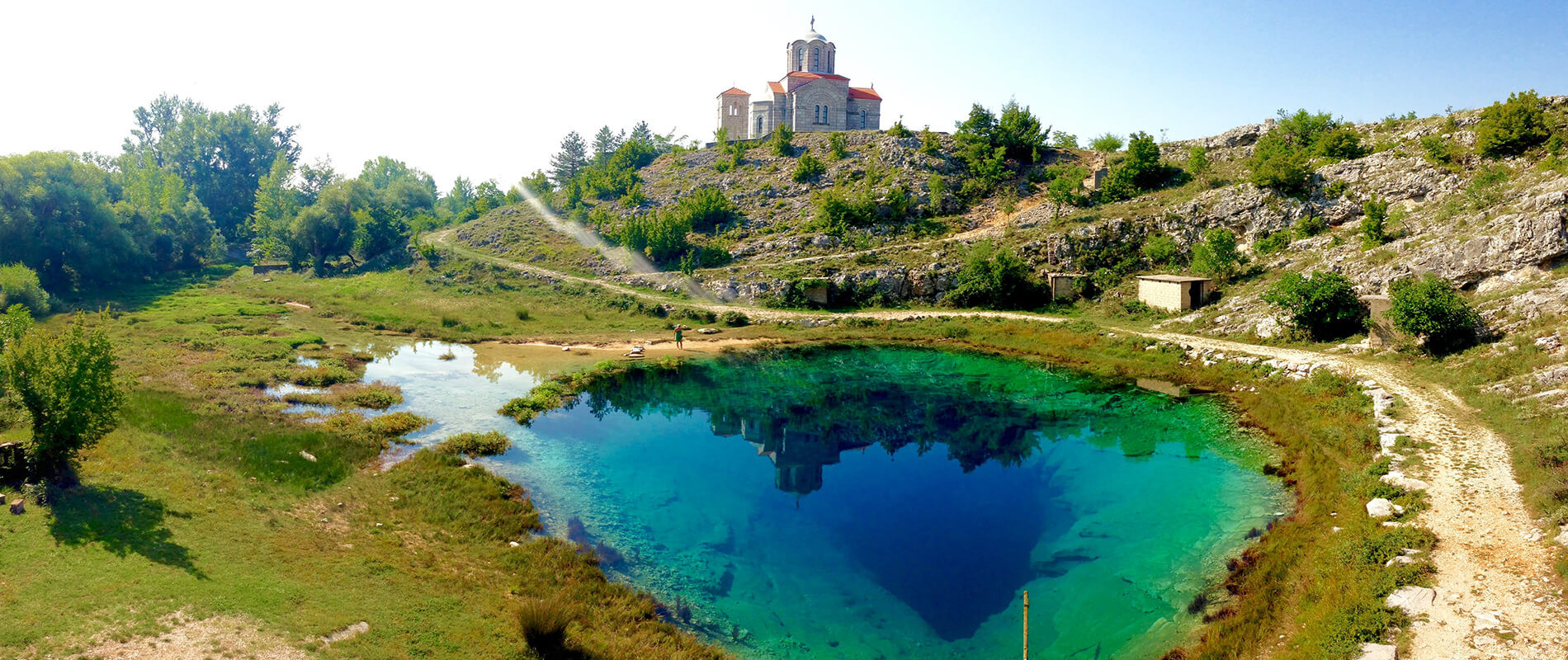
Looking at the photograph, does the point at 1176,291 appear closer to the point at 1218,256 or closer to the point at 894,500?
the point at 1218,256

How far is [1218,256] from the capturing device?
1631 inches

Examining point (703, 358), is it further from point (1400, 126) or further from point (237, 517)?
point (1400, 126)

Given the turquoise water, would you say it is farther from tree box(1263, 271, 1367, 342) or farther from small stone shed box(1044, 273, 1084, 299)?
small stone shed box(1044, 273, 1084, 299)

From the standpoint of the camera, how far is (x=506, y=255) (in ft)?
237

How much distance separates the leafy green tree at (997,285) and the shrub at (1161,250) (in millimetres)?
7968

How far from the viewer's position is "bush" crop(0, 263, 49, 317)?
40975mm

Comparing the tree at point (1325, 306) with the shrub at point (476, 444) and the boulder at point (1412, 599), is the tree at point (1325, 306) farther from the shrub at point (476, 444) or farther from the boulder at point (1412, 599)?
the shrub at point (476, 444)

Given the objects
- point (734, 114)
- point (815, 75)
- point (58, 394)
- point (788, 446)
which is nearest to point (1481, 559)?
point (788, 446)

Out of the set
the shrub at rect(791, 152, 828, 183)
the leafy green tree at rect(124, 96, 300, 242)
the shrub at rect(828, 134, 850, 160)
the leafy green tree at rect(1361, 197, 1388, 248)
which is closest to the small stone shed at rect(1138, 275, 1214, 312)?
the leafy green tree at rect(1361, 197, 1388, 248)

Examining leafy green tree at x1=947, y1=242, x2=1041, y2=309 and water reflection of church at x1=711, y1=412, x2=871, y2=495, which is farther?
leafy green tree at x1=947, y1=242, x2=1041, y2=309

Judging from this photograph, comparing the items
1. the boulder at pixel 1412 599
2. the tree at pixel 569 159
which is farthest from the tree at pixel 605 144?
the boulder at pixel 1412 599

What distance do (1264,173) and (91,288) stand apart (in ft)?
290

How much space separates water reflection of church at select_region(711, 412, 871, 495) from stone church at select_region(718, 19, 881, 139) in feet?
195

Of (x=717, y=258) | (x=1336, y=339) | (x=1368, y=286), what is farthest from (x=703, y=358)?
(x=1368, y=286)
